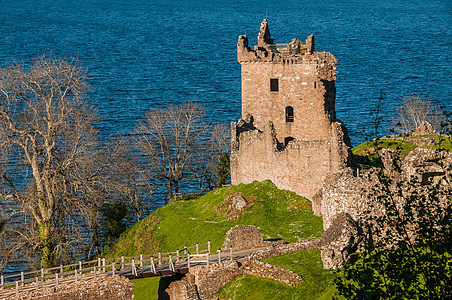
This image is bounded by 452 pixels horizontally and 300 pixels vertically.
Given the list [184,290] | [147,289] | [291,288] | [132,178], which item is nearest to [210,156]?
[132,178]

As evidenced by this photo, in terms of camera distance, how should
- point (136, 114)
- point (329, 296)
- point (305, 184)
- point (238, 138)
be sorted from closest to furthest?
point (329, 296) < point (305, 184) < point (238, 138) < point (136, 114)

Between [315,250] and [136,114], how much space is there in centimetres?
10177

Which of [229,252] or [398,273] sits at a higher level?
[398,273]

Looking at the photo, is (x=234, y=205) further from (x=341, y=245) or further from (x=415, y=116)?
(x=415, y=116)

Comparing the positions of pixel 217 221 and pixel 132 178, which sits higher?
pixel 217 221

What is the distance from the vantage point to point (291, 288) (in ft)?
137

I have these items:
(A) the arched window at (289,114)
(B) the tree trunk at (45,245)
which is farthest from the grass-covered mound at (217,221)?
(B) the tree trunk at (45,245)

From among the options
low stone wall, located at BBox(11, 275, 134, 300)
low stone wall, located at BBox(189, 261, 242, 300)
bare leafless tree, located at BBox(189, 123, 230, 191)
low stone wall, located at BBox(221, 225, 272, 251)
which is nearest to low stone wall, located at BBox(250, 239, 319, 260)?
low stone wall, located at BBox(189, 261, 242, 300)

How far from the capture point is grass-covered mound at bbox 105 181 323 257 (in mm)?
53750

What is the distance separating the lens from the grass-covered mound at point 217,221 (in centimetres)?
5375

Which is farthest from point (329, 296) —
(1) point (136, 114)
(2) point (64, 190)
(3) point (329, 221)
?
(1) point (136, 114)

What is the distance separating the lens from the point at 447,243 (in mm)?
26000

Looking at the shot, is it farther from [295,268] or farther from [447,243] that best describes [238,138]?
[447,243]

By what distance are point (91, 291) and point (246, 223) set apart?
1405cm
